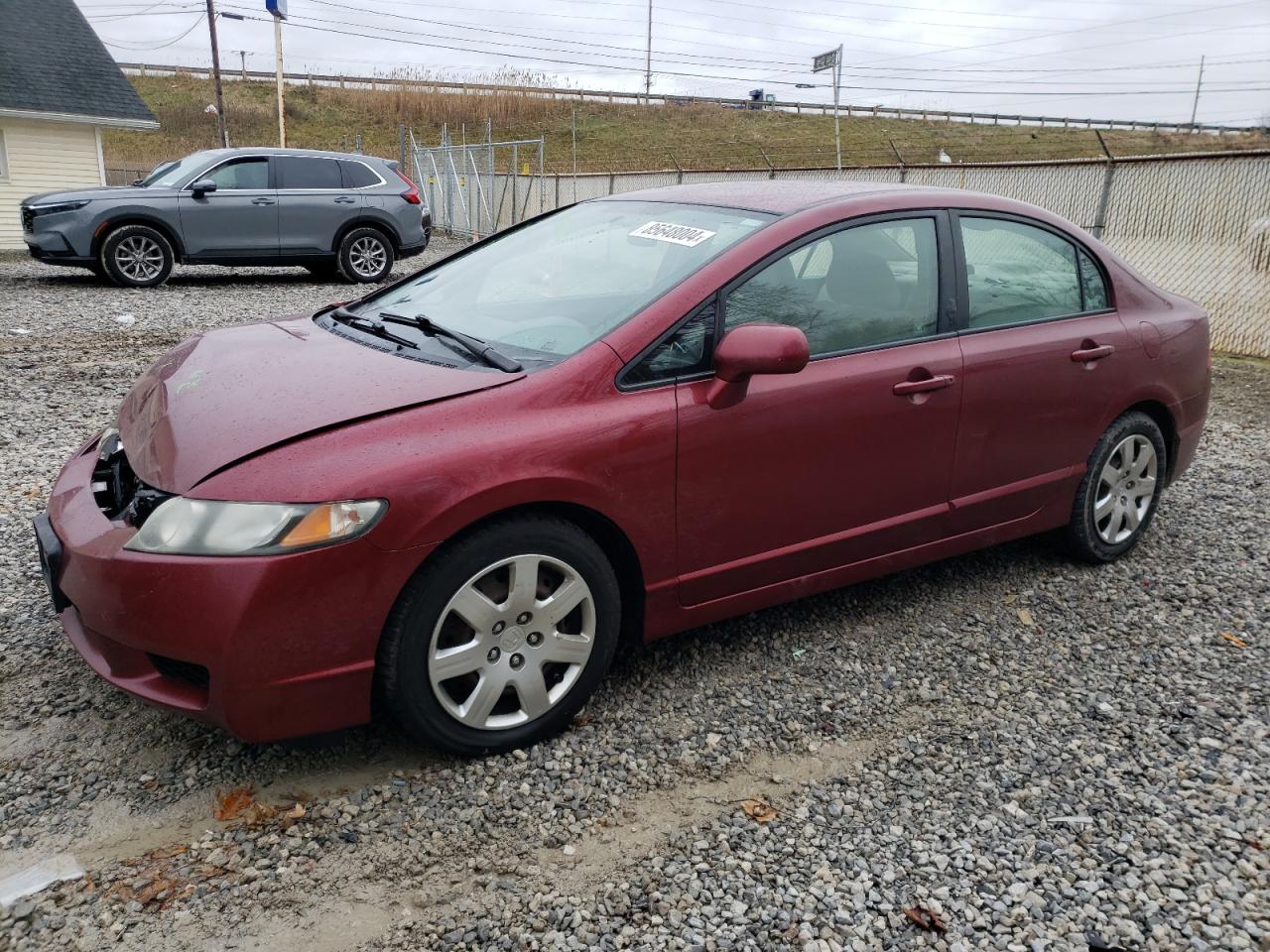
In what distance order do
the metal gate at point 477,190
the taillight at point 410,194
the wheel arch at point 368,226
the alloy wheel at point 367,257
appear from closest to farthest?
the wheel arch at point 368,226
the alloy wheel at point 367,257
the taillight at point 410,194
the metal gate at point 477,190

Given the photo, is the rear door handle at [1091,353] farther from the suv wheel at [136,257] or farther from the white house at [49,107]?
the white house at [49,107]

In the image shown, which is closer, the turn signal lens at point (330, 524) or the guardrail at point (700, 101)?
the turn signal lens at point (330, 524)

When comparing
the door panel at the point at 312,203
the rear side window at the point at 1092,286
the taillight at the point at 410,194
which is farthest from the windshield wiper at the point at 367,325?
the taillight at the point at 410,194

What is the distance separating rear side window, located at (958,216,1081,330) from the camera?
3850 millimetres

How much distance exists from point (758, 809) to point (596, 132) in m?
52.5

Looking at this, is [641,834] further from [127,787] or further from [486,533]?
[127,787]

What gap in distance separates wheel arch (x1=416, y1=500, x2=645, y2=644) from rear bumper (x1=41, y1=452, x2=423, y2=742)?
0.18m

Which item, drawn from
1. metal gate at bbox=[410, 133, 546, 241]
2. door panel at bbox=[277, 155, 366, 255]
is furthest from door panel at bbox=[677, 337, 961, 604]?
metal gate at bbox=[410, 133, 546, 241]

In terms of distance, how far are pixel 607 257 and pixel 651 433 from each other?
896 mm

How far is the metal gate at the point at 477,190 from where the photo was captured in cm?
2142

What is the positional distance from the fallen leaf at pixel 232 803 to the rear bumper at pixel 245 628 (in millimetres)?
244

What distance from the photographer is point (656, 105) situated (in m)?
58.2

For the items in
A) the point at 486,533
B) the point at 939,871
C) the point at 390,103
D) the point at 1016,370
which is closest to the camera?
the point at 939,871

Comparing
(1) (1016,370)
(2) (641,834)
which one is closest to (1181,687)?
(1) (1016,370)
